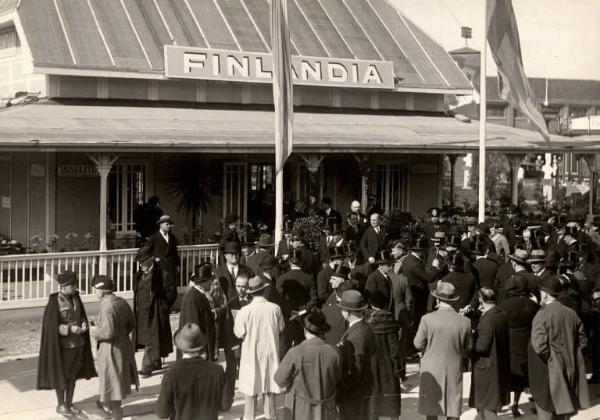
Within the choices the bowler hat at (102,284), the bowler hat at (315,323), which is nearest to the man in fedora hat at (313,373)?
the bowler hat at (315,323)

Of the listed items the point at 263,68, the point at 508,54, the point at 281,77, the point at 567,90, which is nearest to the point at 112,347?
the point at 281,77

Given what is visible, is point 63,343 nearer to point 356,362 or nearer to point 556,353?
point 356,362

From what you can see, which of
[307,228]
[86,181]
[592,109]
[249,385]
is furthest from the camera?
[592,109]

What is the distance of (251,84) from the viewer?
2036 cm

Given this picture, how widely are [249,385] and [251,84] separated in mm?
13145

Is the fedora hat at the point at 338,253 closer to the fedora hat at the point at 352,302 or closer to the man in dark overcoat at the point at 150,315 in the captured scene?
the man in dark overcoat at the point at 150,315

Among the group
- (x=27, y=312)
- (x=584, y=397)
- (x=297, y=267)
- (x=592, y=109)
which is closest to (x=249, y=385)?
(x=297, y=267)

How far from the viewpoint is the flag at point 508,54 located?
1562cm

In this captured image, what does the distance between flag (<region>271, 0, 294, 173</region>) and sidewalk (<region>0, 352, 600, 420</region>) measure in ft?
14.3

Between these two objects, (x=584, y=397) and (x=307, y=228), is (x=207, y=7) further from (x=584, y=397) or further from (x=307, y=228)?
(x=584, y=397)

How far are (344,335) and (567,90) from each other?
65.3 meters

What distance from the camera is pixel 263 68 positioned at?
20.1m

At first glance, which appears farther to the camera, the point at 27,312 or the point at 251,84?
the point at 251,84

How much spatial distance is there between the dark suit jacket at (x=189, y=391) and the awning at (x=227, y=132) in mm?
8555
